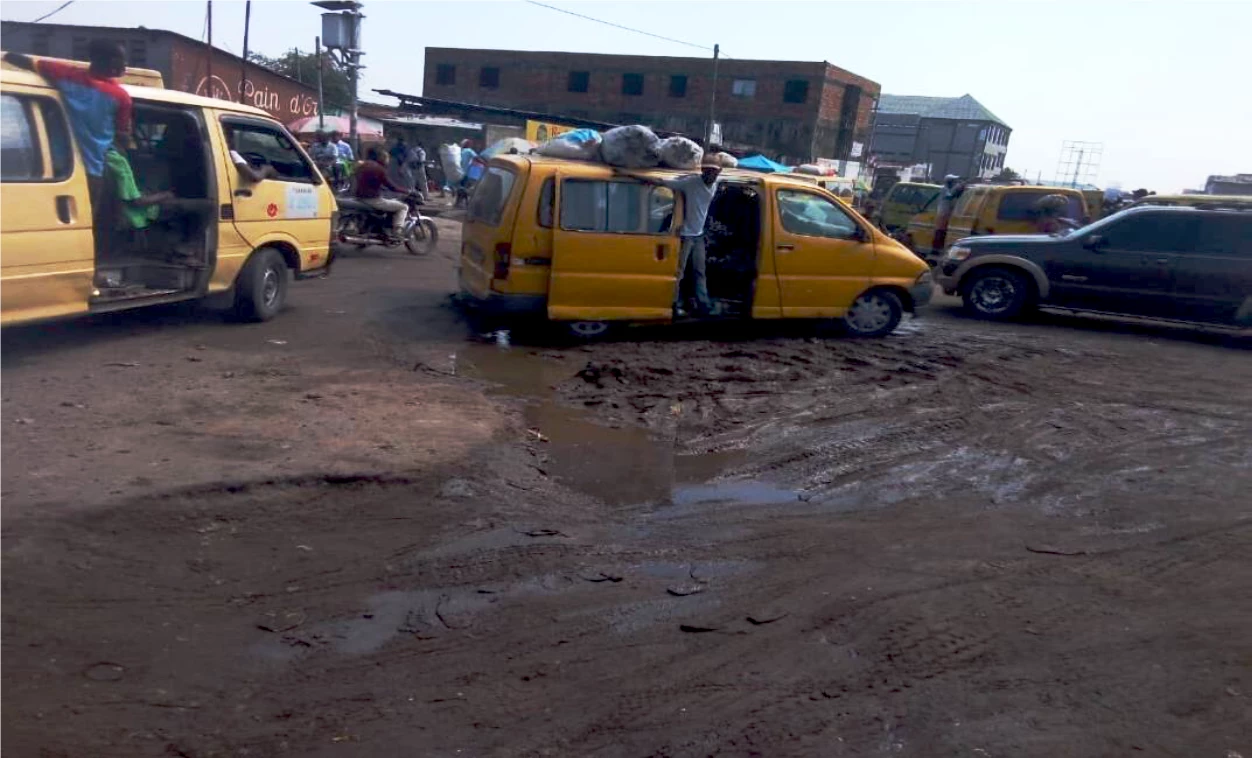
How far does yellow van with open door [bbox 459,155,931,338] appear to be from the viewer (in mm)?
8930

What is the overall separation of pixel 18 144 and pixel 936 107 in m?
60.2

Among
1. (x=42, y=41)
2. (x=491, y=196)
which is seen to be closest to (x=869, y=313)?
(x=491, y=196)

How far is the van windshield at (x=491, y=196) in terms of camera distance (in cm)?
904

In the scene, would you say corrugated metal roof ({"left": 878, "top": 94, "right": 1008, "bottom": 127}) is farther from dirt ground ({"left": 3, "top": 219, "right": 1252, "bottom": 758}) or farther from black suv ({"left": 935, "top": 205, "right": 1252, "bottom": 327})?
dirt ground ({"left": 3, "top": 219, "right": 1252, "bottom": 758})

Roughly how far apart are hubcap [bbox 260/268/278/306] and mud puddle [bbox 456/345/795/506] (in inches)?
91.6

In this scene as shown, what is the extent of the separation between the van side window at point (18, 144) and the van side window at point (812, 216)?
247 inches

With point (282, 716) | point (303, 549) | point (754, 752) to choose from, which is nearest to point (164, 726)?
point (282, 716)

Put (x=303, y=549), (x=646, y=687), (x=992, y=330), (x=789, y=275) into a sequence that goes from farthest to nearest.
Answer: (x=992, y=330), (x=789, y=275), (x=303, y=549), (x=646, y=687)

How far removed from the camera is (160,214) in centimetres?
848

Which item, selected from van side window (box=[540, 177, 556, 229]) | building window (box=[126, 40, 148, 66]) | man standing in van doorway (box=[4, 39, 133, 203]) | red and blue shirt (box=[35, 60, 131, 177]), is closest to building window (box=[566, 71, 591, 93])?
building window (box=[126, 40, 148, 66])

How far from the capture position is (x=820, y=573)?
15.5 feet

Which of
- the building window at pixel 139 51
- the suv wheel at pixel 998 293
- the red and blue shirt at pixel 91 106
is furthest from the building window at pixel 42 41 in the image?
the suv wheel at pixel 998 293

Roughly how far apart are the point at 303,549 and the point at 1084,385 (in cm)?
715

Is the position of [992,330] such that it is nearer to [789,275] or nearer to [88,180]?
[789,275]
